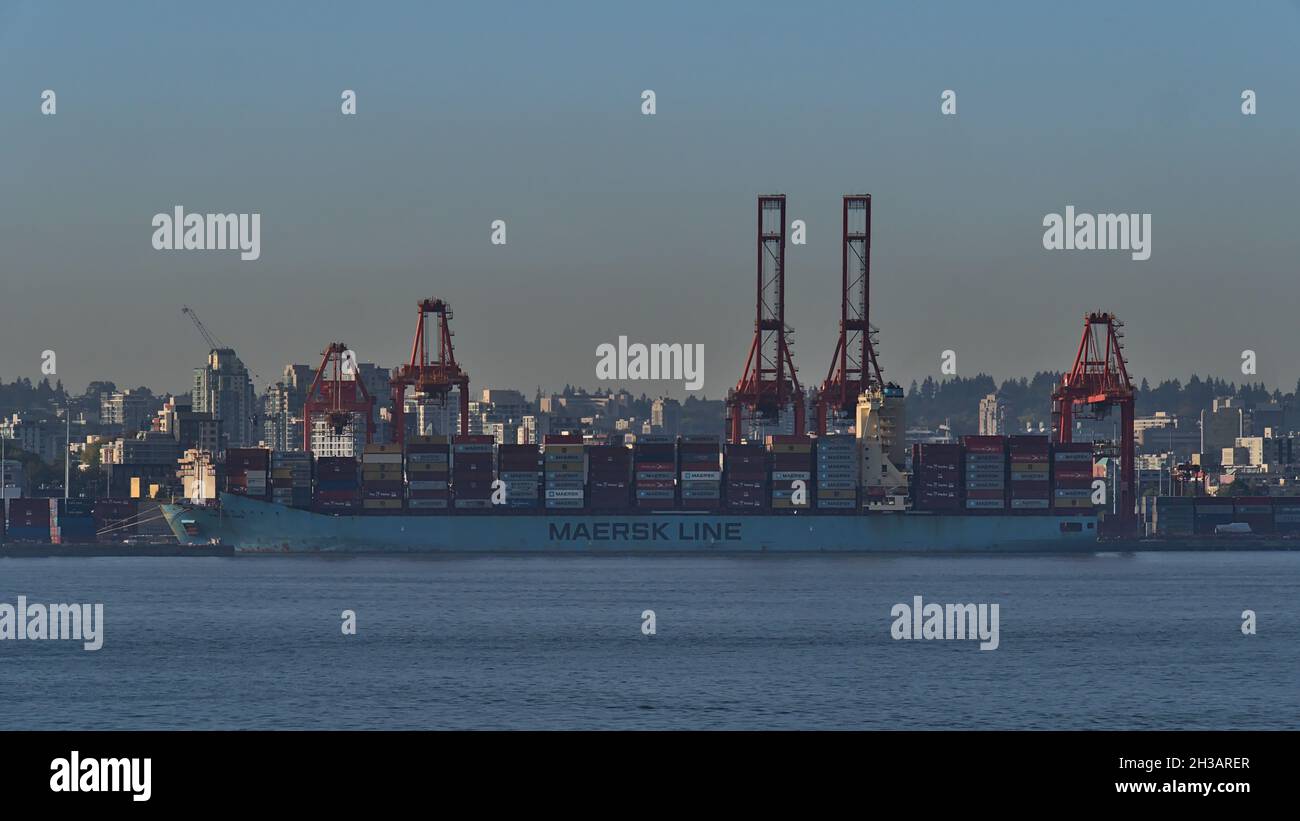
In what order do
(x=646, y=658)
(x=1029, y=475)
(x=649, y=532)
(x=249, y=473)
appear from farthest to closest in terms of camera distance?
(x=249, y=473), (x=1029, y=475), (x=649, y=532), (x=646, y=658)

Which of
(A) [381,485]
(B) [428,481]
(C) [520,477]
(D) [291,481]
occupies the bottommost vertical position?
(A) [381,485]

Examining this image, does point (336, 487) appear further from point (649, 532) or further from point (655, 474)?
point (655, 474)

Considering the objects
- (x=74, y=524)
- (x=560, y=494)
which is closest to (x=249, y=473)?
(x=560, y=494)

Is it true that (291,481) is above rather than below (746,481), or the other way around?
below

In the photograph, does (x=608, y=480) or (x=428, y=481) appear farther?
(x=608, y=480)

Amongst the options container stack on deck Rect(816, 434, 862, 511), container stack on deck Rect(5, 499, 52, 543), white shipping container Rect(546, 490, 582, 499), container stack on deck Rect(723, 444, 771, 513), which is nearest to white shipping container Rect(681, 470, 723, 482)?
container stack on deck Rect(723, 444, 771, 513)
